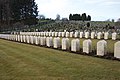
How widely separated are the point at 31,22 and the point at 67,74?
71301 mm

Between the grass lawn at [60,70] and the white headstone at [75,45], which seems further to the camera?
the white headstone at [75,45]

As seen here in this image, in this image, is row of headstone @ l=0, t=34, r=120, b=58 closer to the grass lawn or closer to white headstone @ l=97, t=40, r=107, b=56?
white headstone @ l=97, t=40, r=107, b=56

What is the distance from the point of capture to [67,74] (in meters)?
10.6

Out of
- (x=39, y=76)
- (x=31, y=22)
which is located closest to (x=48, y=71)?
(x=39, y=76)

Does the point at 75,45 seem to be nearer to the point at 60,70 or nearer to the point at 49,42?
the point at 49,42

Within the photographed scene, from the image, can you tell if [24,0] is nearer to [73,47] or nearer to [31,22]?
[31,22]

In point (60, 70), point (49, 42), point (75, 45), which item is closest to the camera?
point (60, 70)

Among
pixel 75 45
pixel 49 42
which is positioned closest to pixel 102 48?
pixel 75 45

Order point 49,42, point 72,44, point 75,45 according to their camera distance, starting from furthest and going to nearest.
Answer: point 49,42, point 72,44, point 75,45

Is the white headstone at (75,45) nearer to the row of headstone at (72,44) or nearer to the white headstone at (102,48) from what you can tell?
the row of headstone at (72,44)

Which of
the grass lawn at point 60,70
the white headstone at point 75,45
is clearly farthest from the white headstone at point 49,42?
the grass lawn at point 60,70

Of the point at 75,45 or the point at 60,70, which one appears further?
the point at 75,45

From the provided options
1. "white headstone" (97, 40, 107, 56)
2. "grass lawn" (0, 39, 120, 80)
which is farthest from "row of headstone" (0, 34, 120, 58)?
"grass lawn" (0, 39, 120, 80)

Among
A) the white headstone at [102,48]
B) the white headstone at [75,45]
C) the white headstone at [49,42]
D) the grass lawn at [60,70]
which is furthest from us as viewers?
the white headstone at [49,42]
